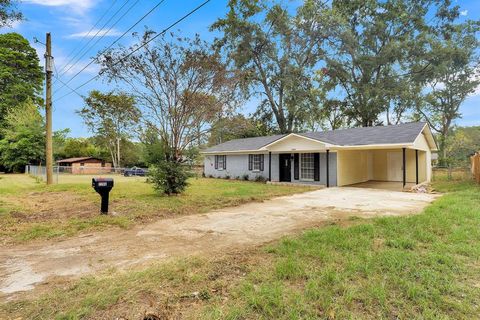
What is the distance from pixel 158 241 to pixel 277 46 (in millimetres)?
27396

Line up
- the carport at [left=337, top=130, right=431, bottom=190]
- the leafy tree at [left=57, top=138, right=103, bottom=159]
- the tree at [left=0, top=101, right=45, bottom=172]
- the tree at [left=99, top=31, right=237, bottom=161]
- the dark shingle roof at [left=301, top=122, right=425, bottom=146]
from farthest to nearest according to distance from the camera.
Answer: the leafy tree at [left=57, top=138, right=103, bottom=159]
the tree at [left=0, top=101, right=45, bottom=172]
the carport at [left=337, top=130, right=431, bottom=190]
the dark shingle roof at [left=301, top=122, right=425, bottom=146]
the tree at [left=99, top=31, right=237, bottom=161]

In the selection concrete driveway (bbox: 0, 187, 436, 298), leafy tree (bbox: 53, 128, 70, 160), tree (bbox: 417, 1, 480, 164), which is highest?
tree (bbox: 417, 1, 480, 164)

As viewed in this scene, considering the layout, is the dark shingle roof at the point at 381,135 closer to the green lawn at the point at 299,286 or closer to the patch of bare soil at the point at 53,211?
the green lawn at the point at 299,286

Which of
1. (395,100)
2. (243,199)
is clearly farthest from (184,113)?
(395,100)

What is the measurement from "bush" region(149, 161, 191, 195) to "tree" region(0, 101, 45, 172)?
26298 mm

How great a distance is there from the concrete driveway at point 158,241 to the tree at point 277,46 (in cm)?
2077

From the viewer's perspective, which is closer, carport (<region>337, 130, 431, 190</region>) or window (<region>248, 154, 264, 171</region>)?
carport (<region>337, 130, 431, 190</region>)

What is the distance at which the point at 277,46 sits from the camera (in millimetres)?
28062

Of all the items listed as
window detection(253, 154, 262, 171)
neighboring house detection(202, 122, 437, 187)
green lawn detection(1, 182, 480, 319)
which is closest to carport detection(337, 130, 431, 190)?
neighboring house detection(202, 122, 437, 187)

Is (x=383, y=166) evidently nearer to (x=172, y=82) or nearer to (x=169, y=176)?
(x=169, y=176)

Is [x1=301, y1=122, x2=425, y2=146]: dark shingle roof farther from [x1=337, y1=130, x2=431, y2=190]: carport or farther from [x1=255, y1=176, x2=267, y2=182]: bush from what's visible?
[x1=255, y1=176, x2=267, y2=182]: bush

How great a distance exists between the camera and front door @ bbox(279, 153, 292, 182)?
655 inches

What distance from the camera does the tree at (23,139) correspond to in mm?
28219

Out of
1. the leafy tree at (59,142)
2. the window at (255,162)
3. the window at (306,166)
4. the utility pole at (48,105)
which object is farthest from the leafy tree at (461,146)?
the leafy tree at (59,142)
